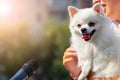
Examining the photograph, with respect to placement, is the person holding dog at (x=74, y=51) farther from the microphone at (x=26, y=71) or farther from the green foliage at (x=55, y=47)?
the green foliage at (x=55, y=47)

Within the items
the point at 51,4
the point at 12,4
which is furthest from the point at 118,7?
the point at 12,4

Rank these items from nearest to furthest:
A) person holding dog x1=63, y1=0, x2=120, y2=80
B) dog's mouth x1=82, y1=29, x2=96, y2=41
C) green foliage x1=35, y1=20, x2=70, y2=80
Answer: dog's mouth x1=82, y1=29, x2=96, y2=41 → person holding dog x1=63, y1=0, x2=120, y2=80 → green foliage x1=35, y1=20, x2=70, y2=80

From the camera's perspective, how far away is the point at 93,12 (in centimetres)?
126

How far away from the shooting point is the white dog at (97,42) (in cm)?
125

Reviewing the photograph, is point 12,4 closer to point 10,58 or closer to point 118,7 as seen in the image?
point 10,58

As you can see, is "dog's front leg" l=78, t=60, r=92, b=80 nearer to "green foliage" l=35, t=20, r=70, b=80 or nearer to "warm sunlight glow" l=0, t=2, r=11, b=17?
"green foliage" l=35, t=20, r=70, b=80

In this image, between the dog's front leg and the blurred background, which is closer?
the dog's front leg

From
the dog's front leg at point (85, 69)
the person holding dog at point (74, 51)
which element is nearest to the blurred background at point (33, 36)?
the person holding dog at point (74, 51)

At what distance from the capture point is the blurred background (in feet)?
15.4

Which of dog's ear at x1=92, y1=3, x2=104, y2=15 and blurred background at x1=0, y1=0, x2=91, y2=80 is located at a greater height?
dog's ear at x1=92, y1=3, x2=104, y2=15

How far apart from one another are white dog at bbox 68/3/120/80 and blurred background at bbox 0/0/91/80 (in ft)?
10.6

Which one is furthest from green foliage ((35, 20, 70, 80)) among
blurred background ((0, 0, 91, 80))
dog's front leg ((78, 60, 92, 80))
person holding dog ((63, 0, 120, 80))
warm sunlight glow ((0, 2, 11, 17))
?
dog's front leg ((78, 60, 92, 80))

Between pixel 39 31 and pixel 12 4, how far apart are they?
1.37ft

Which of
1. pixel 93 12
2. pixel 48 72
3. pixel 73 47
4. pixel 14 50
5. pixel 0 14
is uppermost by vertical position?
pixel 93 12
